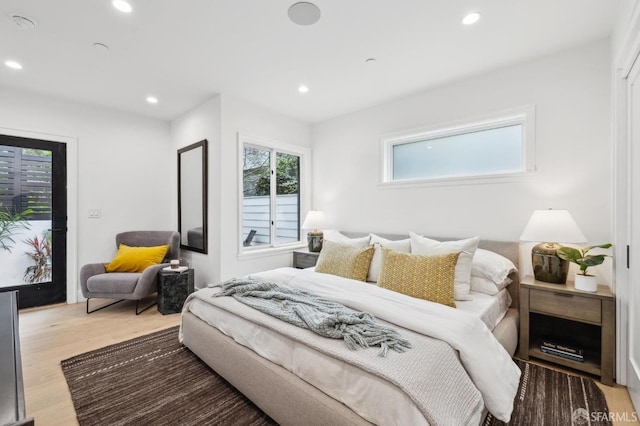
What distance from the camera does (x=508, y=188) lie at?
2.81m

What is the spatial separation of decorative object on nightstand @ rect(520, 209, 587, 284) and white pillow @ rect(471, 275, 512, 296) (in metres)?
0.33

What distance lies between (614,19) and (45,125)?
572 cm

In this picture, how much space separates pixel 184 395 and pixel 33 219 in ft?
10.7

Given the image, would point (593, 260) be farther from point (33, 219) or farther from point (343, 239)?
point (33, 219)

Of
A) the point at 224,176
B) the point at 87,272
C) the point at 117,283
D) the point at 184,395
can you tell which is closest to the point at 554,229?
the point at 184,395

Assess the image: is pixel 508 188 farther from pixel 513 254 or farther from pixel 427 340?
pixel 427 340

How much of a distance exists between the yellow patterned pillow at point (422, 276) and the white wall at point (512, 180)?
42.3 inches

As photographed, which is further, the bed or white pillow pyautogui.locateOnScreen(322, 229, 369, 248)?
white pillow pyautogui.locateOnScreen(322, 229, 369, 248)

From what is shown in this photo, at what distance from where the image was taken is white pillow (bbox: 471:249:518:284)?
7.78 feet

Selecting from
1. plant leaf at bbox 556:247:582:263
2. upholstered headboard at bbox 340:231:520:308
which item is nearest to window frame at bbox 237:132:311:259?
upholstered headboard at bbox 340:231:520:308

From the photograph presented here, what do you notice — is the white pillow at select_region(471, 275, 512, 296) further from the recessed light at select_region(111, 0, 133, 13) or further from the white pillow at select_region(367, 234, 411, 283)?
the recessed light at select_region(111, 0, 133, 13)

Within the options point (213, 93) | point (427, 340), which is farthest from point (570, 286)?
point (213, 93)

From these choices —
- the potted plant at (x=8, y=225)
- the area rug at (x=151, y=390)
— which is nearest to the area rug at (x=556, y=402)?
the area rug at (x=151, y=390)

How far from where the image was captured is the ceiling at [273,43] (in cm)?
204
